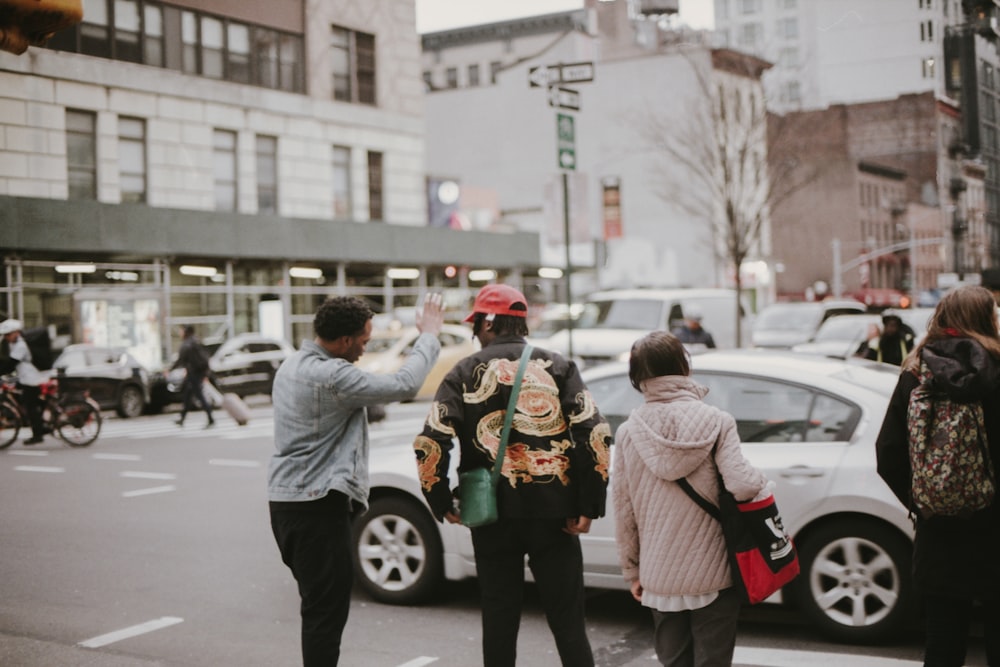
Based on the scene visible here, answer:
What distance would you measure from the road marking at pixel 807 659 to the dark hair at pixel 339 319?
2581mm

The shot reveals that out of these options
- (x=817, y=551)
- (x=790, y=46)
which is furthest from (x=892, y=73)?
(x=817, y=551)

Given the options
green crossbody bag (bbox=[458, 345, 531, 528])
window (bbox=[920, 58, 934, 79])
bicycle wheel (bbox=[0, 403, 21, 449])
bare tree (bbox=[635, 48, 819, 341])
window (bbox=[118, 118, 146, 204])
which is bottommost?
bicycle wheel (bbox=[0, 403, 21, 449])

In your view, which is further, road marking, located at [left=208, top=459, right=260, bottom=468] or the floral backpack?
road marking, located at [left=208, top=459, right=260, bottom=468]

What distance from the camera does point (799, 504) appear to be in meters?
5.69

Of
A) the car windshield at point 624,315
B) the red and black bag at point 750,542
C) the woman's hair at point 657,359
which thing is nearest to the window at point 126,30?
the woman's hair at point 657,359

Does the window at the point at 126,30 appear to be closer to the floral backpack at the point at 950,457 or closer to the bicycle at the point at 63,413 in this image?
the floral backpack at the point at 950,457

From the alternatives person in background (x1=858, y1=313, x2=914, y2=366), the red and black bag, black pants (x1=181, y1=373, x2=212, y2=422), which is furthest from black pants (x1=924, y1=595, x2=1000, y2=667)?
black pants (x1=181, y1=373, x2=212, y2=422)

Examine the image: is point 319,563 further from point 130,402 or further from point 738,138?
point 738,138

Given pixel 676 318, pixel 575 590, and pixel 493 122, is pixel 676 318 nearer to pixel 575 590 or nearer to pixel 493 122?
pixel 575 590

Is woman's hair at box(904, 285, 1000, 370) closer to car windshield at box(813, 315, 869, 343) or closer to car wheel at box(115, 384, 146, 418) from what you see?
car windshield at box(813, 315, 869, 343)

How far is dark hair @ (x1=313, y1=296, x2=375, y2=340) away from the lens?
435 cm

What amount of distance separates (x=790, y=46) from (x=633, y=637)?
622 inches

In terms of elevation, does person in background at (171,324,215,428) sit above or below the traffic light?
below

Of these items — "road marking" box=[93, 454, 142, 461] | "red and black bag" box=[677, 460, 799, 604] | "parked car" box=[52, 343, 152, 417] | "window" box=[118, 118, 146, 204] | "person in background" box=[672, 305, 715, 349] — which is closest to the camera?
"red and black bag" box=[677, 460, 799, 604]
